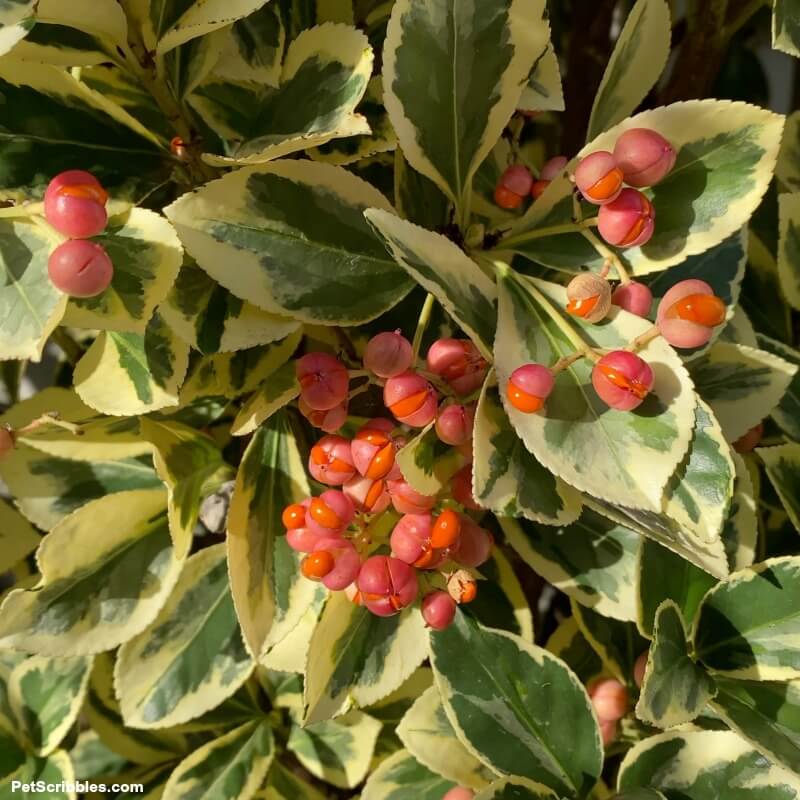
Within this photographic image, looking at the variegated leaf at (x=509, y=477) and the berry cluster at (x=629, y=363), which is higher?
the berry cluster at (x=629, y=363)

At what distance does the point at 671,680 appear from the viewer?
1.75 ft

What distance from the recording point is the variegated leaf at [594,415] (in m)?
0.43

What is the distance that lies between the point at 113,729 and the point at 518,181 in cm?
56

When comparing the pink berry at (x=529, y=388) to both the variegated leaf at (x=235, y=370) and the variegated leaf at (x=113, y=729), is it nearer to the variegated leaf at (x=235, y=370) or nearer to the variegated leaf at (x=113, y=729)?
the variegated leaf at (x=235, y=370)

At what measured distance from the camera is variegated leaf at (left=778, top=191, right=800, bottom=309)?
2.01 ft

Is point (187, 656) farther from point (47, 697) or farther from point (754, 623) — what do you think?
point (754, 623)

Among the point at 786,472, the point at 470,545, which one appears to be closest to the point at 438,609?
the point at 470,545

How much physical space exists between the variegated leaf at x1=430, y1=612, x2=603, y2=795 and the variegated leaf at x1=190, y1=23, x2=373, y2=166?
332 mm

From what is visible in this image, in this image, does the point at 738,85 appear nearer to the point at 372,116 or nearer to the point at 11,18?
the point at 372,116

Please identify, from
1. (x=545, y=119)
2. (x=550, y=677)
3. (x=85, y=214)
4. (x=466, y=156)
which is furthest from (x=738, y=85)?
(x=85, y=214)

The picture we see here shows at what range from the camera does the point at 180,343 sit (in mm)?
495

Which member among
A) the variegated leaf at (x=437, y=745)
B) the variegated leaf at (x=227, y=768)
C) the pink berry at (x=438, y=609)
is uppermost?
the pink berry at (x=438, y=609)

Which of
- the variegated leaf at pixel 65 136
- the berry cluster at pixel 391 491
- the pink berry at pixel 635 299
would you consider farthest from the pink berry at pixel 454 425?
the variegated leaf at pixel 65 136

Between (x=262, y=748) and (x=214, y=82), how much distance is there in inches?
20.3
